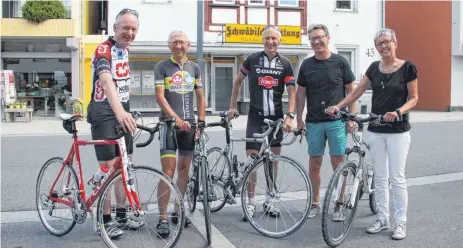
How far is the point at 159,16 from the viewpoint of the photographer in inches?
849

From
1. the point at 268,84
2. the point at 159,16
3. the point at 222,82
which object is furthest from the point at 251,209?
the point at 222,82

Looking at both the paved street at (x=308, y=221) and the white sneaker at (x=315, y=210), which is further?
the white sneaker at (x=315, y=210)

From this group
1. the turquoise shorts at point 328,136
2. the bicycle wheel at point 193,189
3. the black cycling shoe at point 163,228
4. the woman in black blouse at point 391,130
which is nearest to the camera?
the black cycling shoe at point 163,228

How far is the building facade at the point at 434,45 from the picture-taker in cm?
2520

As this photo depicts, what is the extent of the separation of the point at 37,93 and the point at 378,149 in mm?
20381

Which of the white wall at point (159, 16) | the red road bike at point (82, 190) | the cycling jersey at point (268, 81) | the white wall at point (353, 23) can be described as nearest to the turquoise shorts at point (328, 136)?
the cycling jersey at point (268, 81)

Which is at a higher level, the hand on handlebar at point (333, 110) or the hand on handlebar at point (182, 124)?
the hand on handlebar at point (333, 110)

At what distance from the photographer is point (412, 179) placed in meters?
7.62

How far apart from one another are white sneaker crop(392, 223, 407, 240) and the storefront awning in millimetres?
17371

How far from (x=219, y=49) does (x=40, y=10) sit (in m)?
7.41

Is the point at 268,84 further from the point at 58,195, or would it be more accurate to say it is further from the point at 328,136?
the point at 58,195

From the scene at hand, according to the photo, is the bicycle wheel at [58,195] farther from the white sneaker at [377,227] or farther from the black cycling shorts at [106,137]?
the white sneaker at [377,227]

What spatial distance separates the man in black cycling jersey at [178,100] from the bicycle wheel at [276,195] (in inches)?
26.7

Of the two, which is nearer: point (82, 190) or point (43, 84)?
point (82, 190)
